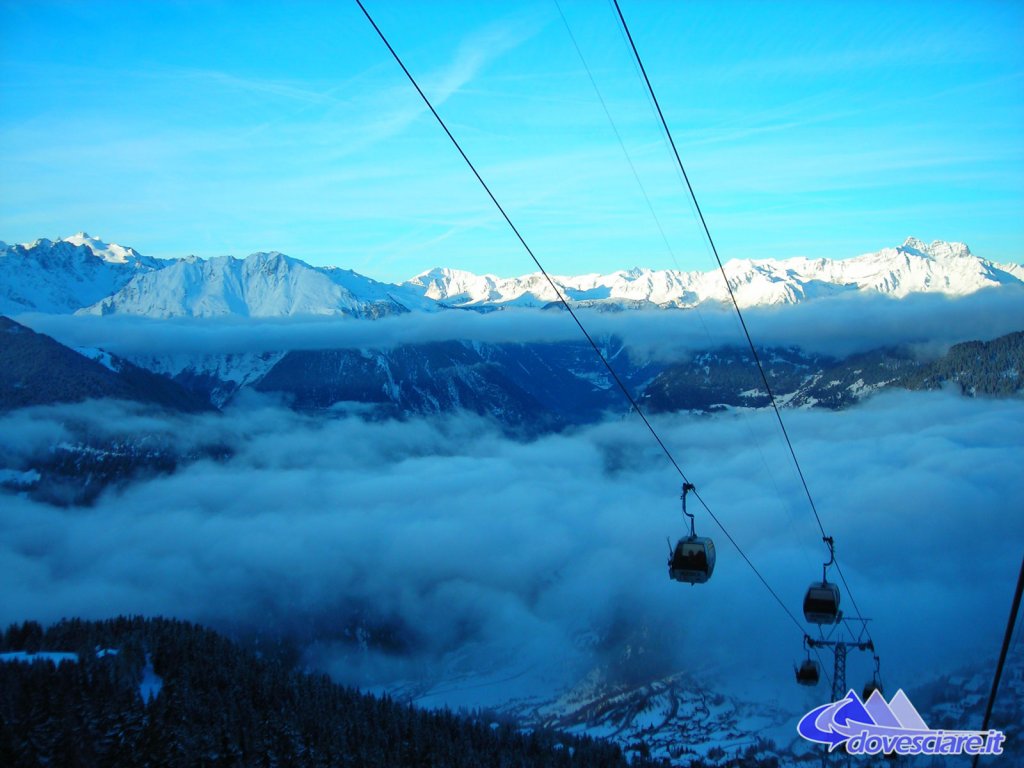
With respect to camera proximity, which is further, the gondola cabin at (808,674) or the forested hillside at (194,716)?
the forested hillside at (194,716)

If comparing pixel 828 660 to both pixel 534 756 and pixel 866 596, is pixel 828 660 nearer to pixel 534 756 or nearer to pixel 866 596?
pixel 866 596

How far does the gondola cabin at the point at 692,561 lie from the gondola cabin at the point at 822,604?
28.9ft

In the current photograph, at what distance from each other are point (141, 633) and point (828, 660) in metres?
134

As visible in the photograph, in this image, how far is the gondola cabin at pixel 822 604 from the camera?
37.2 meters

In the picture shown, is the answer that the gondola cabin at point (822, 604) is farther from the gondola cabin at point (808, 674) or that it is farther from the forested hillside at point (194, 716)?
the forested hillside at point (194, 716)

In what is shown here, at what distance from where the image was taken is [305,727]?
85.2 metres

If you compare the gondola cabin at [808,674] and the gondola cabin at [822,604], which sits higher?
the gondola cabin at [822,604]

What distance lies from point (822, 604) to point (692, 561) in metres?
10.3

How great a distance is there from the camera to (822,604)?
37312mm
